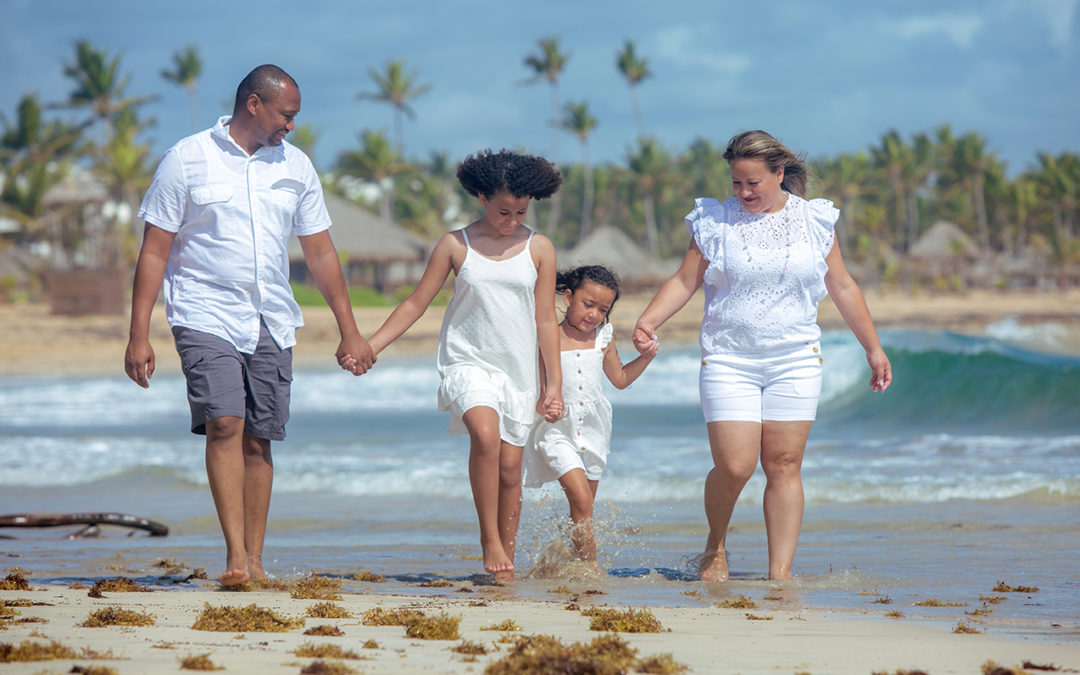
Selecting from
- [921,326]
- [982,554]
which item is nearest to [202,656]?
[982,554]

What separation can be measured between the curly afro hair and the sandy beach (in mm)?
1581

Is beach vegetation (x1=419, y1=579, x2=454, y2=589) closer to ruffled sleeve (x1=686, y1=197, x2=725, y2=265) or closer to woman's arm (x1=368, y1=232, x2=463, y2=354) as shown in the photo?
woman's arm (x1=368, y1=232, x2=463, y2=354)

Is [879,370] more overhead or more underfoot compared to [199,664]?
more overhead

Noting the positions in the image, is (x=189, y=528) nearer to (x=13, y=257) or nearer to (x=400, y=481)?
(x=400, y=481)

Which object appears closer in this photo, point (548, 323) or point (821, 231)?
point (821, 231)

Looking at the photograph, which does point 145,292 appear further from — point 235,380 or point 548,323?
point 548,323

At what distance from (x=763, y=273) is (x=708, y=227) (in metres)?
0.29

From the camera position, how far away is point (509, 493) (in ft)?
15.3

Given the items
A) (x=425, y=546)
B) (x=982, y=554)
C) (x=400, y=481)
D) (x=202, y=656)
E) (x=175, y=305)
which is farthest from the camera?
(x=400, y=481)

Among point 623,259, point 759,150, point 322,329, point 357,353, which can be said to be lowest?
point 357,353

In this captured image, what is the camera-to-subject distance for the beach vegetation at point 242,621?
313 centimetres

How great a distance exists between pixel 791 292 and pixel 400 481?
4.96m

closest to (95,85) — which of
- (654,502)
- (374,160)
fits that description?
(374,160)

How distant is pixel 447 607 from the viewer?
148 inches
